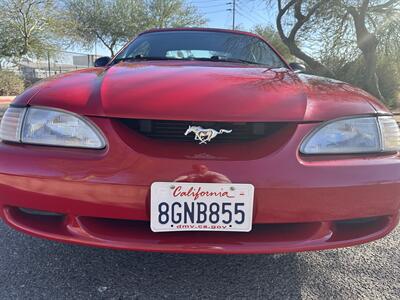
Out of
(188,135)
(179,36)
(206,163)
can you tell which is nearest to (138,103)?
(188,135)

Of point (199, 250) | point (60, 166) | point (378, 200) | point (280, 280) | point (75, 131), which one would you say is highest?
point (75, 131)

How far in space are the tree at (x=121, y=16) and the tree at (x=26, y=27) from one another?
5.74 m

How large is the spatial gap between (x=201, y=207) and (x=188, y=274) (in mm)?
595

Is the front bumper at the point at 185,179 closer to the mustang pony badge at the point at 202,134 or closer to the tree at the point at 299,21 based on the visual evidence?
the mustang pony badge at the point at 202,134

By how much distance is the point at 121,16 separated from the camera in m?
25.4

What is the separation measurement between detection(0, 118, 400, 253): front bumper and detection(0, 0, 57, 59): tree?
18477 mm

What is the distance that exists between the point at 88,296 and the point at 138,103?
869mm

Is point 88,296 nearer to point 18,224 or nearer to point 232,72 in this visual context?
point 18,224

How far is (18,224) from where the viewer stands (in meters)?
1.57

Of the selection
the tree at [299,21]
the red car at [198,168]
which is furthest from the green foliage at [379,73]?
the red car at [198,168]

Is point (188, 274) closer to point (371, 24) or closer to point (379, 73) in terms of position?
point (371, 24)

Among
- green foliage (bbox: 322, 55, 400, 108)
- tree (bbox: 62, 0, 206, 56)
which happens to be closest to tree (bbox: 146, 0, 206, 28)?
tree (bbox: 62, 0, 206, 56)

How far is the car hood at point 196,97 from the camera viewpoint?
151 centimetres

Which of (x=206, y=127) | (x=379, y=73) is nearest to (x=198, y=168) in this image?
(x=206, y=127)
